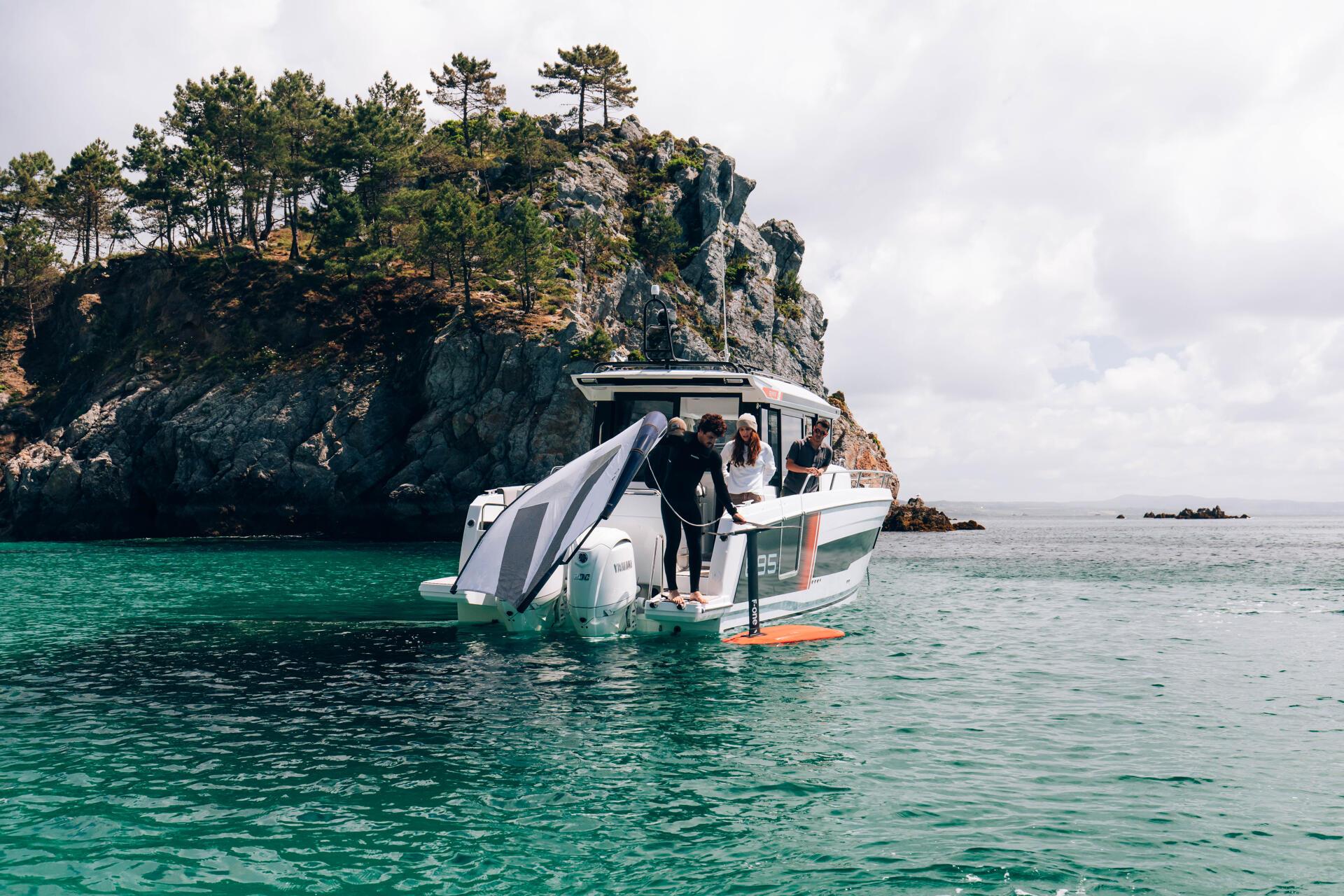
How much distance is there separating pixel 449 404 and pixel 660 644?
4023 centimetres

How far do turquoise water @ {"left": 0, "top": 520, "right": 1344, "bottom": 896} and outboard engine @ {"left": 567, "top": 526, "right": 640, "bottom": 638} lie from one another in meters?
0.48

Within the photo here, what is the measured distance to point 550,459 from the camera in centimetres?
4872

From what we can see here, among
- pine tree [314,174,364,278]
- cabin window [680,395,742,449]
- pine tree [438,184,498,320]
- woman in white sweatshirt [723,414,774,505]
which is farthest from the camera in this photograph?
pine tree [314,174,364,278]

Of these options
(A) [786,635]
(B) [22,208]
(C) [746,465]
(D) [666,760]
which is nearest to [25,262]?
(B) [22,208]

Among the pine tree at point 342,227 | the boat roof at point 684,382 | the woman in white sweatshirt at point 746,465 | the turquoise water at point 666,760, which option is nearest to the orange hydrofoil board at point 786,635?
the turquoise water at point 666,760

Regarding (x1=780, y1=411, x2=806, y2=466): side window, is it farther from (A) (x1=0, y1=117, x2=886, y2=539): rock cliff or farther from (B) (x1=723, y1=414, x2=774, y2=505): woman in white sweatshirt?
(A) (x1=0, y1=117, x2=886, y2=539): rock cliff

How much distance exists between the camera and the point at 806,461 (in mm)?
16016

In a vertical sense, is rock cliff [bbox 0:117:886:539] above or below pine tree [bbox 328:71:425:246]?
below

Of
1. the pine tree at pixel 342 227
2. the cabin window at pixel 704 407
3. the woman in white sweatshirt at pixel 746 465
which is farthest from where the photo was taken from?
the pine tree at pixel 342 227

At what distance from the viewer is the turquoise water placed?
19.5ft

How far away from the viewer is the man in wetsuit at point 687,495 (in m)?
12.7

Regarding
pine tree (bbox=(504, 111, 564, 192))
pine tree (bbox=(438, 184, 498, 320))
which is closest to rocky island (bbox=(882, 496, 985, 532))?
pine tree (bbox=(438, 184, 498, 320))

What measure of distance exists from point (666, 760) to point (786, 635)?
6017mm

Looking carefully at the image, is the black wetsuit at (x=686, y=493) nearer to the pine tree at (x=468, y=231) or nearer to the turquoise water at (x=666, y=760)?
the turquoise water at (x=666, y=760)
